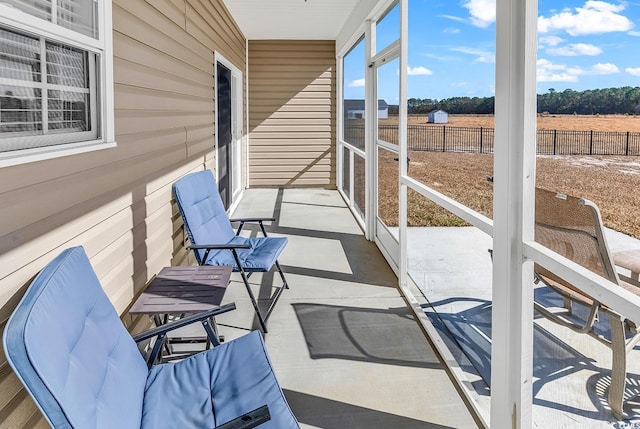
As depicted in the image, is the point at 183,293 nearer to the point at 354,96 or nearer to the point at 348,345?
the point at 348,345

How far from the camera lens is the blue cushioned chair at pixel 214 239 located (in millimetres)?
3066

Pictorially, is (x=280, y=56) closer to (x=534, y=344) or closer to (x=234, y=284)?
(x=234, y=284)

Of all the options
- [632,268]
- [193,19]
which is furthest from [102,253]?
[193,19]

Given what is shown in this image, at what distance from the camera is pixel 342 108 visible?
8.33 metres

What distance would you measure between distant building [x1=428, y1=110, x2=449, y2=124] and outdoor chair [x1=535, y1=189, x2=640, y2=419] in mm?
1170

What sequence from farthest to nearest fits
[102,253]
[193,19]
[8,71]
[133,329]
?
[193,19] < [133,329] < [102,253] < [8,71]

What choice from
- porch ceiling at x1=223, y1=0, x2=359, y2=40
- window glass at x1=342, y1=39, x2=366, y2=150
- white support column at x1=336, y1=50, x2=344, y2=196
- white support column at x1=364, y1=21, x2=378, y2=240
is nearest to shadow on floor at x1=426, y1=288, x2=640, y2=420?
white support column at x1=364, y1=21, x2=378, y2=240

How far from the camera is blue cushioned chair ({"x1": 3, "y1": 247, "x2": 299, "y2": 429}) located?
3.77 ft

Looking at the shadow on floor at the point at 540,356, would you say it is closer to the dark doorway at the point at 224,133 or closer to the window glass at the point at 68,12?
the window glass at the point at 68,12

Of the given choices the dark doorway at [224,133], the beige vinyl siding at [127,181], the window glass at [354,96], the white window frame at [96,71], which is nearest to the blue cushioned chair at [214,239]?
the beige vinyl siding at [127,181]

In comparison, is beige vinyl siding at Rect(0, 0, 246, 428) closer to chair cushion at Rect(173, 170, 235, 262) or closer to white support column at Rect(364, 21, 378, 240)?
chair cushion at Rect(173, 170, 235, 262)

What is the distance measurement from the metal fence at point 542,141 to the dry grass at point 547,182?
3cm

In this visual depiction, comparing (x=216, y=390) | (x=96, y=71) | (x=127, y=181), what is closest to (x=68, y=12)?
(x=96, y=71)

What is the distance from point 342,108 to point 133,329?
6347 millimetres
